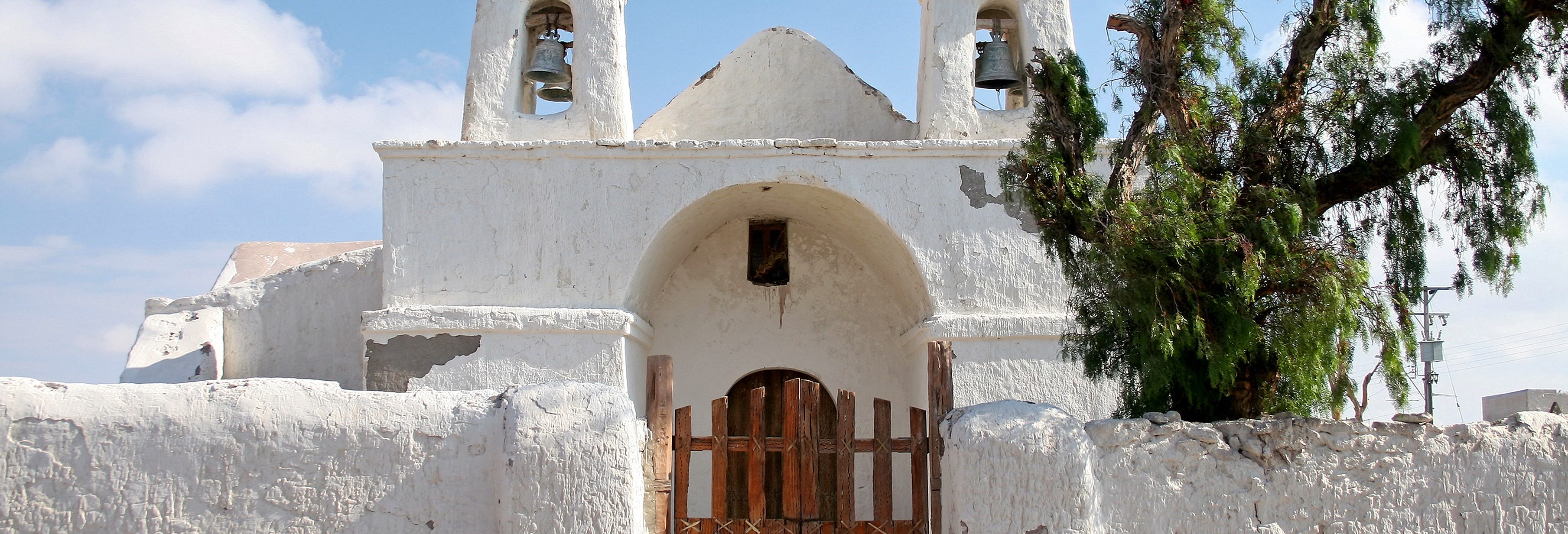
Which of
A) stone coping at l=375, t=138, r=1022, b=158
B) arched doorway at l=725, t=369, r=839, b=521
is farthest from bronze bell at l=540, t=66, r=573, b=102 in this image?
arched doorway at l=725, t=369, r=839, b=521

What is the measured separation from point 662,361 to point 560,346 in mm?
2937

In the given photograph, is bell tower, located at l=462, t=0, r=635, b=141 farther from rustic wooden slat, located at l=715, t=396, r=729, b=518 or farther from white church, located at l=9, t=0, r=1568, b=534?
rustic wooden slat, located at l=715, t=396, r=729, b=518

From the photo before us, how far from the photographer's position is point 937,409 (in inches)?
180

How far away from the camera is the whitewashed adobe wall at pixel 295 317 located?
8141 millimetres

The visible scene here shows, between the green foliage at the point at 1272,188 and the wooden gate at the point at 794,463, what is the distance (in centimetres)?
104

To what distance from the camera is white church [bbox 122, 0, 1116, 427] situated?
23.4 feet

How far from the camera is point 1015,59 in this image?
27.5 ft

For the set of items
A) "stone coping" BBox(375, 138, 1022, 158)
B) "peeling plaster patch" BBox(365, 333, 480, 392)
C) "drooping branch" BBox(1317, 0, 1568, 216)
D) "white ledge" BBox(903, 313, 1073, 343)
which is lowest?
"peeling plaster patch" BBox(365, 333, 480, 392)

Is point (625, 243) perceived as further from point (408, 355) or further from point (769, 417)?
point (769, 417)

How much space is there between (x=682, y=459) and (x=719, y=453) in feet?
0.49

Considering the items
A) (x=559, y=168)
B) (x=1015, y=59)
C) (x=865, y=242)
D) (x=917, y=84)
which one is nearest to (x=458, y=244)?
(x=559, y=168)

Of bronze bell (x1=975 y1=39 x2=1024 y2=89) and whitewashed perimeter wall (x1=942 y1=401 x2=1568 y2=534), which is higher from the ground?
bronze bell (x1=975 y1=39 x2=1024 y2=89)

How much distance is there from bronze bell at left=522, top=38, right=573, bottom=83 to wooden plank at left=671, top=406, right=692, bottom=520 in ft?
13.9

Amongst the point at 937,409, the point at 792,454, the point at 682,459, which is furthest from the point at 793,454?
the point at 937,409
